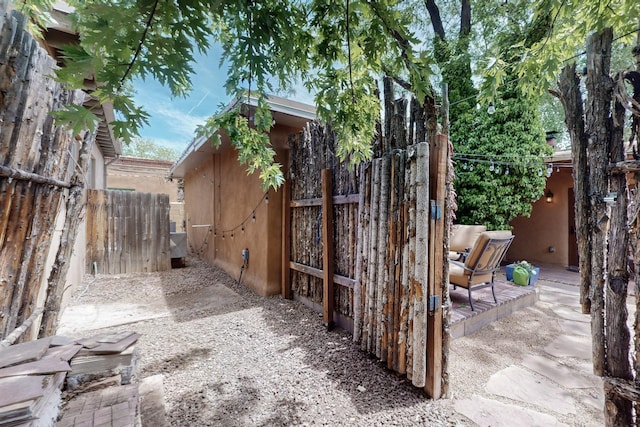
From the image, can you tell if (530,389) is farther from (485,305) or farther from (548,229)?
(548,229)

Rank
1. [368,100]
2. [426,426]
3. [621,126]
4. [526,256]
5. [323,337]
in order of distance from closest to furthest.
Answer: [621,126] < [426,426] < [368,100] < [323,337] < [526,256]

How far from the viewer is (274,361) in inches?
105

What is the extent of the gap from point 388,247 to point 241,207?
381 cm

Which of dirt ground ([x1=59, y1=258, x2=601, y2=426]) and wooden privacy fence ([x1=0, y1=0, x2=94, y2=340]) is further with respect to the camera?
dirt ground ([x1=59, y1=258, x2=601, y2=426])

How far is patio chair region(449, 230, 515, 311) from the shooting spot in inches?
140

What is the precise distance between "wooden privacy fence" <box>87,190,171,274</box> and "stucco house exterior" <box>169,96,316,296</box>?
4.23 ft

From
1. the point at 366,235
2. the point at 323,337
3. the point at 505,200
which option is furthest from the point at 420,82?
the point at 505,200

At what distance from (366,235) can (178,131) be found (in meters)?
5.00

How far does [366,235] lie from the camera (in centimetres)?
286

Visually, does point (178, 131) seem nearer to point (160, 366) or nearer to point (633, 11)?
point (160, 366)

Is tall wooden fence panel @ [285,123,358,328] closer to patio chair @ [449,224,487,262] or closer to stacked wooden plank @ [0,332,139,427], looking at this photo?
stacked wooden plank @ [0,332,139,427]

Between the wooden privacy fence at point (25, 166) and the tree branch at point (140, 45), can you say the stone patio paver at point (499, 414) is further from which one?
the wooden privacy fence at point (25, 166)

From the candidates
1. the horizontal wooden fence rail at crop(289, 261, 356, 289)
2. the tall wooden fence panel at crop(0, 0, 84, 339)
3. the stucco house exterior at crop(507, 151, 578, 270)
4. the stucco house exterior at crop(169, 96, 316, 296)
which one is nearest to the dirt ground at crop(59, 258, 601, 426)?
the horizontal wooden fence rail at crop(289, 261, 356, 289)

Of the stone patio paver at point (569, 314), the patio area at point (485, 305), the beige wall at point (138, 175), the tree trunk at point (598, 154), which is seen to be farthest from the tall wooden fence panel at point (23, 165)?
the beige wall at point (138, 175)
